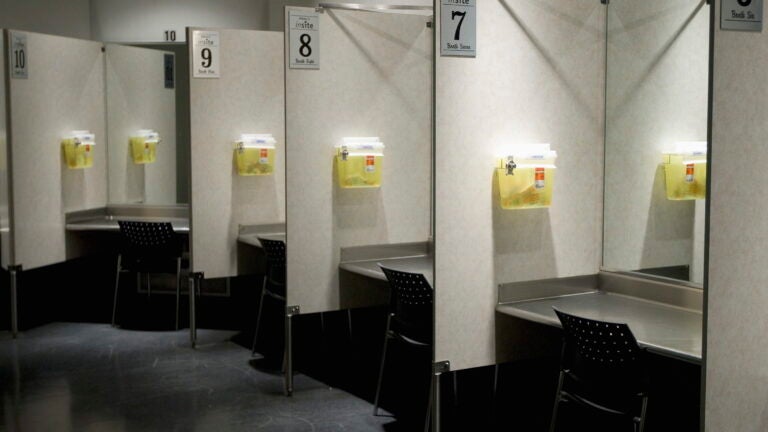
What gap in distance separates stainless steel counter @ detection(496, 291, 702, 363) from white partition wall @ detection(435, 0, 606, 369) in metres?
0.12

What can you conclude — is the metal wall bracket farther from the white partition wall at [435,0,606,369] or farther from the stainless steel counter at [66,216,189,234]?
the stainless steel counter at [66,216,189,234]

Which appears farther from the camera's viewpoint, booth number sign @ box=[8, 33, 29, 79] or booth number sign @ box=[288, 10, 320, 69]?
booth number sign @ box=[8, 33, 29, 79]

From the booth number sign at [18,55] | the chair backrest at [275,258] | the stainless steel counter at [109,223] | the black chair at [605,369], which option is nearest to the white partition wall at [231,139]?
the stainless steel counter at [109,223]

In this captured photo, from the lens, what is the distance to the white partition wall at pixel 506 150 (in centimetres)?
317

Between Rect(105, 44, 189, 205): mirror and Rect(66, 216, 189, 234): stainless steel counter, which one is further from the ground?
Rect(105, 44, 189, 205): mirror

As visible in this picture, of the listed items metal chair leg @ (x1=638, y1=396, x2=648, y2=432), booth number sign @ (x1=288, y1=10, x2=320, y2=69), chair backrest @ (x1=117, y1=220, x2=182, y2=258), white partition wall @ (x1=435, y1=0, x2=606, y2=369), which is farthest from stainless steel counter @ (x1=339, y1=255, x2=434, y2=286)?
chair backrest @ (x1=117, y1=220, x2=182, y2=258)

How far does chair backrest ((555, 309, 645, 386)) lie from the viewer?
106 inches

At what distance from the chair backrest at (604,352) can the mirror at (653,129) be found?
61 centimetres

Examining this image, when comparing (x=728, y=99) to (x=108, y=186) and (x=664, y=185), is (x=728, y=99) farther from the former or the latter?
(x=108, y=186)

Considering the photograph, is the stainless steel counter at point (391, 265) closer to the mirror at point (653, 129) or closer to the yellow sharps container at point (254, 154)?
the mirror at point (653, 129)

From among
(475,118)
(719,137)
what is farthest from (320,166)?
(719,137)

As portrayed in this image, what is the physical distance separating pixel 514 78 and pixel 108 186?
165 inches

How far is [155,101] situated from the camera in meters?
6.56

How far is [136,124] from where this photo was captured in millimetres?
6594
